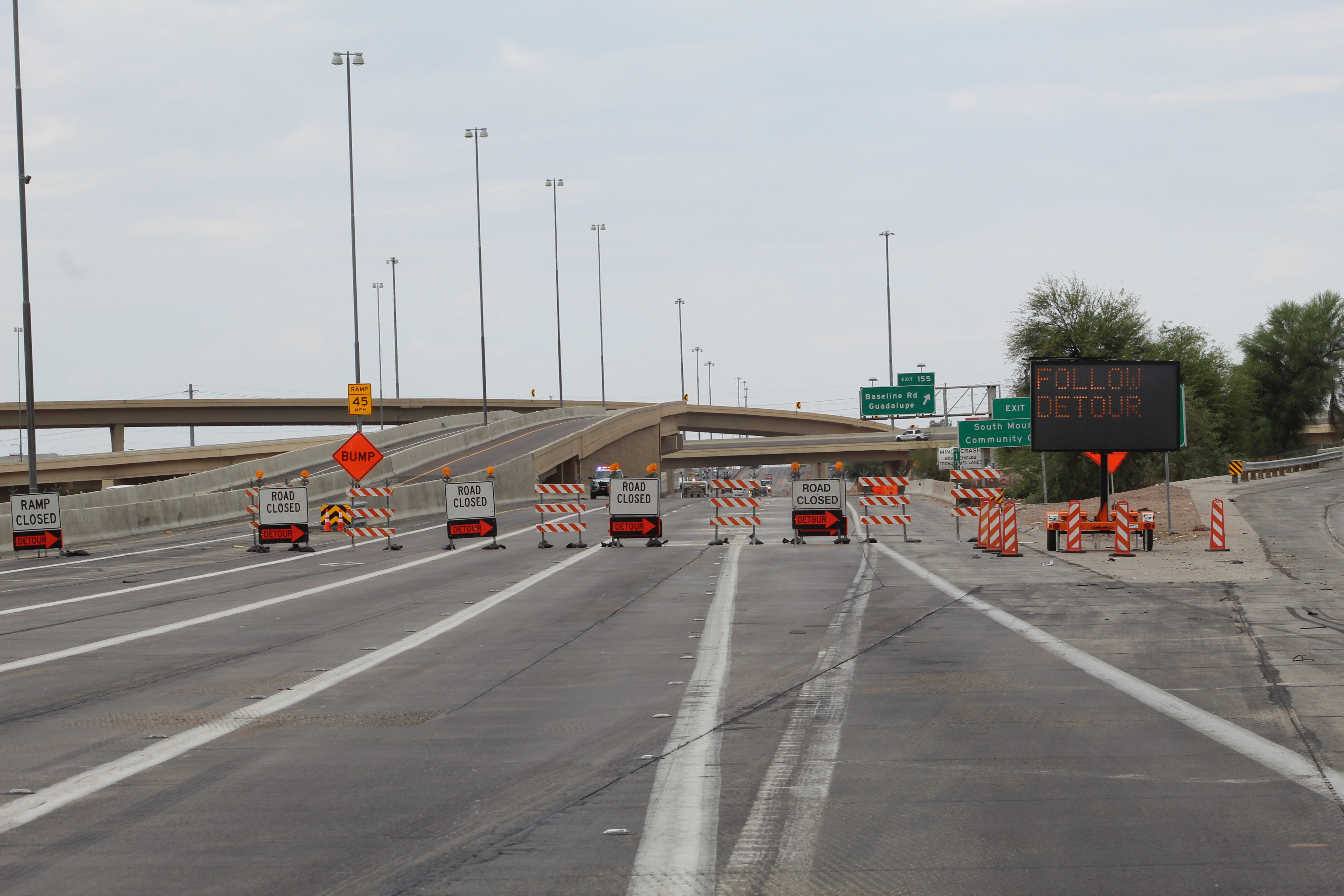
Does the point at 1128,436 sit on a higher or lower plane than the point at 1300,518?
higher

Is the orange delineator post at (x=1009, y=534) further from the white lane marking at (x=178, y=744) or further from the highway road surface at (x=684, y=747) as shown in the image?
the white lane marking at (x=178, y=744)

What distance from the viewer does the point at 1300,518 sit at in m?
34.5

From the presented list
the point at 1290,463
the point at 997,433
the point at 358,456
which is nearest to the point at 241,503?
the point at 358,456

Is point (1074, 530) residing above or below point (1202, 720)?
above

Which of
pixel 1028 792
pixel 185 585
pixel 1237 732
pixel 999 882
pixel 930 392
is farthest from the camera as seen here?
pixel 930 392

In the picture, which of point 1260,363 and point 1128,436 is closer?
point 1128,436

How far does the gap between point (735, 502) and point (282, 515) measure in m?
11.3

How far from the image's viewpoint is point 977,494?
4369cm

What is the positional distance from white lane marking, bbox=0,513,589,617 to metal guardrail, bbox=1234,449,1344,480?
120 feet

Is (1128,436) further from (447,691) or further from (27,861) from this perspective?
(27,861)

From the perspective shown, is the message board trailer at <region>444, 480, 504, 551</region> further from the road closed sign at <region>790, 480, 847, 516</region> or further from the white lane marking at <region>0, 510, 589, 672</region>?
the road closed sign at <region>790, 480, 847, 516</region>

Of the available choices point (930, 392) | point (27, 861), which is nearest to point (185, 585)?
point (27, 861)

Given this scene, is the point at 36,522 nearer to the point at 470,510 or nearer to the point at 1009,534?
the point at 470,510

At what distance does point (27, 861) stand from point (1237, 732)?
7179mm
